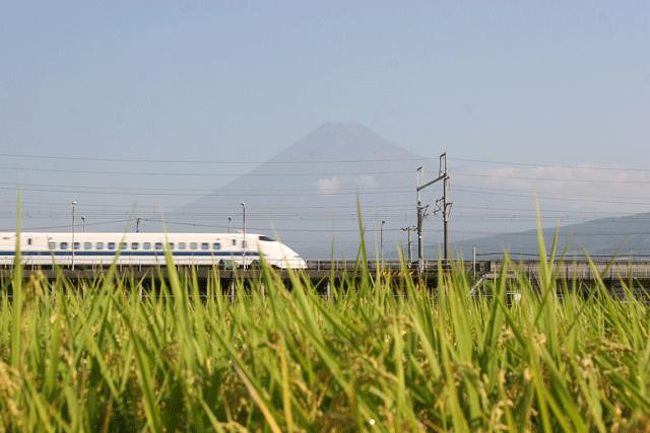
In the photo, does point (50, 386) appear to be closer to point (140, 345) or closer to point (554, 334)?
point (140, 345)

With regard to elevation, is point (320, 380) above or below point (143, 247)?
below

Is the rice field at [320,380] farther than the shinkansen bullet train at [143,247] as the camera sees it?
No

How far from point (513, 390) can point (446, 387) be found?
0.65 metres

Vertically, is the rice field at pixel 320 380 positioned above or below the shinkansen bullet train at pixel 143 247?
below

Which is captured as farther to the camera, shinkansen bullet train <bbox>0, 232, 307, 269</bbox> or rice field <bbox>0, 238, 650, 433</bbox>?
shinkansen bullet train <bbox>0, 232, 307, 269</bbox>

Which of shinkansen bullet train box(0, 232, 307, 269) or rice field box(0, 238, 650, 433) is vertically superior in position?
shinkansen bullet train box(0, 232, 307, 269)

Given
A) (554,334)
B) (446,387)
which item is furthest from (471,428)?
(554,334)

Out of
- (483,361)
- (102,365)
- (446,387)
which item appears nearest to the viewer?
(446,387)

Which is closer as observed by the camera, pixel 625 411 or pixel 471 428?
pixel 471 428

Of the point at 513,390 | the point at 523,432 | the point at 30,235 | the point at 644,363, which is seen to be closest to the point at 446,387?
the point at 523,432

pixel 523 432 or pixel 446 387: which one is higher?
pixel 446 387

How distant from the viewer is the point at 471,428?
1.97 metres

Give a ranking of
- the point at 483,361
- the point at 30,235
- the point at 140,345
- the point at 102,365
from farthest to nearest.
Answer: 1. the point at 30,235
2. the point at 483,361
3. the point at 102,365
4. the point at 140,345

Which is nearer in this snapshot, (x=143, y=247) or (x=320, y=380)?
(x=320, y=380)
